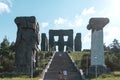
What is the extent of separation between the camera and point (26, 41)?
126 feet

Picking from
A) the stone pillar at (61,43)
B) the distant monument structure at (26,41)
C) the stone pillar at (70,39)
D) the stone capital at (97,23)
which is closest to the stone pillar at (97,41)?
the stone capital at (97,23)

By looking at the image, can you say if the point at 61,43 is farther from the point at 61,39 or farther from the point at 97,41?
the point at 97,41

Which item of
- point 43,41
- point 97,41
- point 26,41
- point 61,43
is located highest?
point 43,41

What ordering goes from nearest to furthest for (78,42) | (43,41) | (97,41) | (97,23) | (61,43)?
(97,41) → (97,23) → (43,41) → (78,42) → (61,43)

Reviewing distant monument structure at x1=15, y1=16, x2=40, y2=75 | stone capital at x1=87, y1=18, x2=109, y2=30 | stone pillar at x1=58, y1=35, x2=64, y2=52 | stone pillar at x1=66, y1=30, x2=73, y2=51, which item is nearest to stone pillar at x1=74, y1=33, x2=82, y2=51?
stone pillar at x1=66, y1=30, x2=73, y2=51

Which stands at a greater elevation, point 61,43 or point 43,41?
point 43,41

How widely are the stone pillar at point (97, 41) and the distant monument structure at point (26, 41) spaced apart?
6562mm

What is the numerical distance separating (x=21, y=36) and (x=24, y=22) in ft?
4.73

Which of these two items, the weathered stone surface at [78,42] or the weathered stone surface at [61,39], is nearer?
the weathered stone surface at [78,42]

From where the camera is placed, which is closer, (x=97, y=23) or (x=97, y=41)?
(x=97, y=41)

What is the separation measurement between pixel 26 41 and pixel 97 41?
8095 millimetres

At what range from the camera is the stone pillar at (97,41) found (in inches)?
1318

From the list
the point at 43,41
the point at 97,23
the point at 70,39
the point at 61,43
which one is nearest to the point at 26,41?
the point at 97,23

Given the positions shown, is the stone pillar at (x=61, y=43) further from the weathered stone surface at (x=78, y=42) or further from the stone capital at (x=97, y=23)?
the stone capital at (x=97, y=23)
